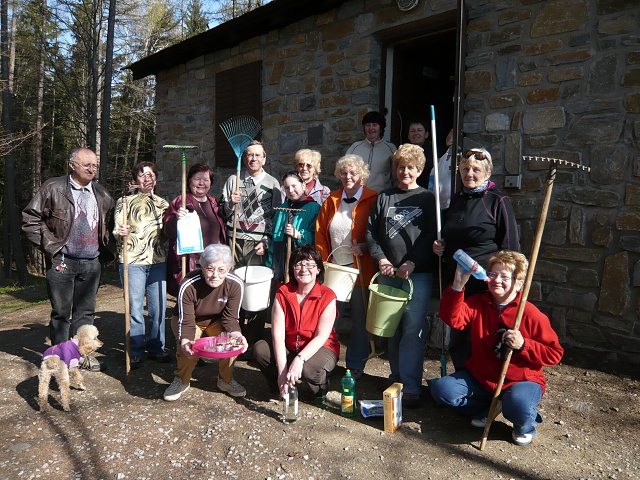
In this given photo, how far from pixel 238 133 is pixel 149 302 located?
6.90 feet

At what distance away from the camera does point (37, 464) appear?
8.34 ft

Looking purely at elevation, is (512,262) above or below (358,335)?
above

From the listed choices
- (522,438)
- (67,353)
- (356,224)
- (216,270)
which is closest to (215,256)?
(216,270)

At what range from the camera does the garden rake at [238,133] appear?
4043mm

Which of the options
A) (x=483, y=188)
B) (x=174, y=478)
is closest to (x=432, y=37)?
(x=483, y=188)

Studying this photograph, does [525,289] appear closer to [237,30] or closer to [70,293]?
[70,293]

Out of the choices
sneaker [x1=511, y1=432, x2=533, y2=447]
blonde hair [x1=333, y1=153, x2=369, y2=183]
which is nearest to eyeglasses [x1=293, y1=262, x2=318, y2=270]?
blonde hair [x1=333, y1=153, x2=369, y2=183]

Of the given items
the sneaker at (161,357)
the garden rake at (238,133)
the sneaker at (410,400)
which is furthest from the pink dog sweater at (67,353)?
the sneaker at (410,400)

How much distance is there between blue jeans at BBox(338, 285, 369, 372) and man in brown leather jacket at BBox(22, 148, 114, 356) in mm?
2084

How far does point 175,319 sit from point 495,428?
2425 mm

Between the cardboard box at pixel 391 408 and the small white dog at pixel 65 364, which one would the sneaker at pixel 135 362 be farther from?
the cardboard box at pixel 391 408

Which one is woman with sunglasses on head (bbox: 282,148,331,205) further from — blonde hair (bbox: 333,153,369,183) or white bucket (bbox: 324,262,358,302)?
white bucket (bbox: 324,262,358,302)

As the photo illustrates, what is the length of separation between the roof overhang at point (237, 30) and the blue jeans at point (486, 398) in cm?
425

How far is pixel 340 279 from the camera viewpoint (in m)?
3.44
